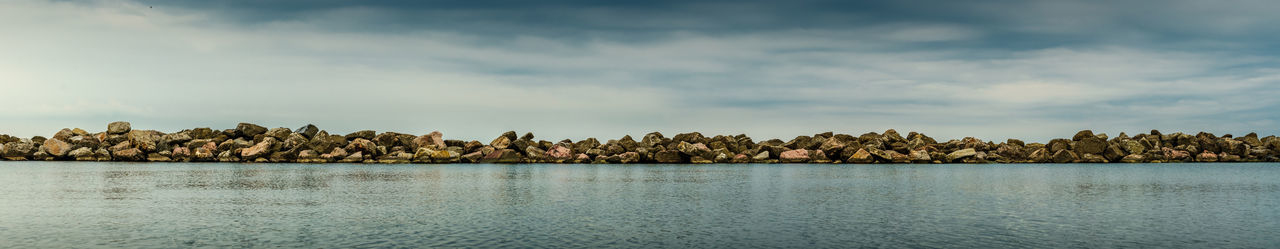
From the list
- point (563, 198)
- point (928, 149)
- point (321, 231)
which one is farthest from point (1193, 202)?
point (928, 149)

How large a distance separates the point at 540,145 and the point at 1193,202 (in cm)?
11165

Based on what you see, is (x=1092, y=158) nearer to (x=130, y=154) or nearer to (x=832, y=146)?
(x=832, y=146)

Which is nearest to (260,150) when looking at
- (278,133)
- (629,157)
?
(278,133)

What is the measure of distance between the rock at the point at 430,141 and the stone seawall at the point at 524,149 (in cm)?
16

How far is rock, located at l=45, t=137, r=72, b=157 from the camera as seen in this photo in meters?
141

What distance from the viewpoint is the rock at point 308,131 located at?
469 feet

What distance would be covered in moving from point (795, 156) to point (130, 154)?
A: 337ft

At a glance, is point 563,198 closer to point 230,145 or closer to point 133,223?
point 133,223

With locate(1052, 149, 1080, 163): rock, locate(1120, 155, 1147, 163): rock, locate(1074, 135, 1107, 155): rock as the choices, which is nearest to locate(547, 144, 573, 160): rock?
locate(1052, 149, 1080, 163): rock

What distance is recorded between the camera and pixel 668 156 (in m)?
132

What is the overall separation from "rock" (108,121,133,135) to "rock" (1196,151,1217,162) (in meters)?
181

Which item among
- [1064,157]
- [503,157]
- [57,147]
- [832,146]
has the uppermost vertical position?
[832,146]

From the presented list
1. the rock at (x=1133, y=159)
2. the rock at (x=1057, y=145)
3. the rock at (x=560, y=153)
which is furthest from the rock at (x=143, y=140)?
the rock at (x=1133, y=159)

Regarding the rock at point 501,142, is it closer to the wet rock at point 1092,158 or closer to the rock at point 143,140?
the rock at point 143,140
